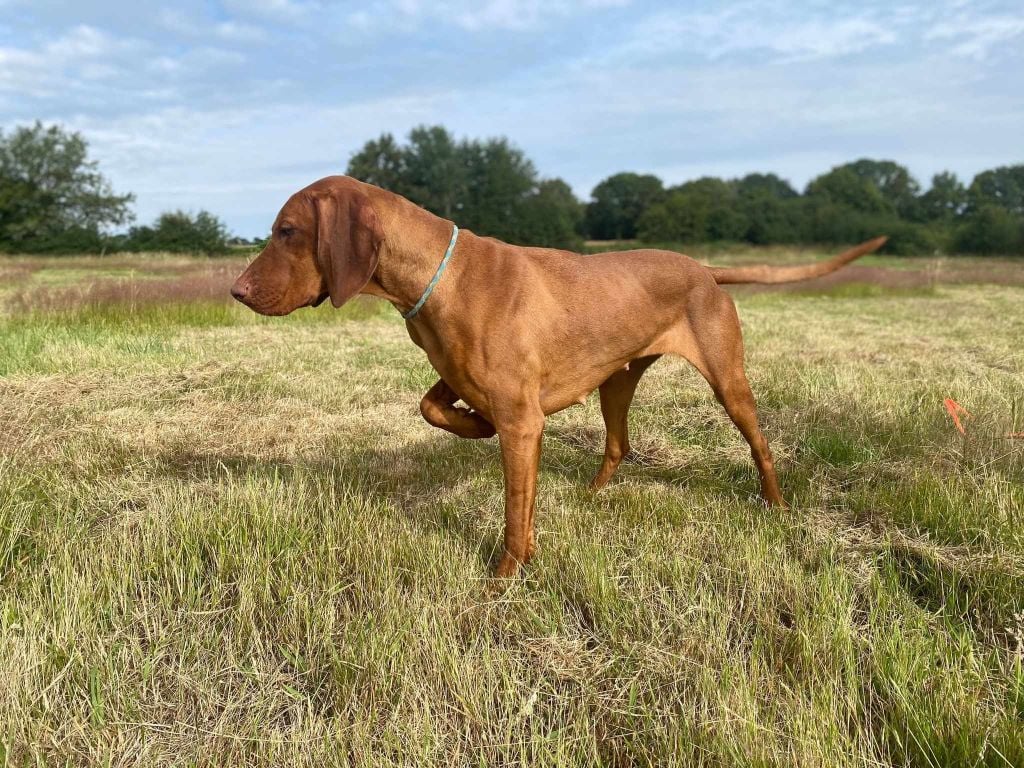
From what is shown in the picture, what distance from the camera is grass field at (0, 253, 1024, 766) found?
74.4 inches

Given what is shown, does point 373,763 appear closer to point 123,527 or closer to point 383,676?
point 383,676

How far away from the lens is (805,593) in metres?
2.49

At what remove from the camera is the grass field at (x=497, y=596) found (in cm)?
189

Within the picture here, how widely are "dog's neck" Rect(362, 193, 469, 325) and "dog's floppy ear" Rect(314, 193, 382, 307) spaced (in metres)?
0.08

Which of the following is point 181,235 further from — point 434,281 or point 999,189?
point 999,189

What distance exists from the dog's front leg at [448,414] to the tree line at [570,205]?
5.56 metres

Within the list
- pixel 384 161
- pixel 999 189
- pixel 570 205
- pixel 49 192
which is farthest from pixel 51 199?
pixel 999 189

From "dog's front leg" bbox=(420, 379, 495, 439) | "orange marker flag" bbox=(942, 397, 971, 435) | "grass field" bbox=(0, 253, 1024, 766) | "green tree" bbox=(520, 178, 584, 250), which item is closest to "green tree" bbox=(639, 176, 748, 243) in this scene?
"green tree" bbox=(520, 178, 584, 250)

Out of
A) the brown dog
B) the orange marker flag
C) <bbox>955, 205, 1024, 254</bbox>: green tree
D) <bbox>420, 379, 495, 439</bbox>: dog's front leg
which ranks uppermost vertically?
<bbox>955, 205, 1024, 254</bbox>: green tree

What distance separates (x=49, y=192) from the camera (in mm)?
48844

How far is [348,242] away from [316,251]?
167 mm

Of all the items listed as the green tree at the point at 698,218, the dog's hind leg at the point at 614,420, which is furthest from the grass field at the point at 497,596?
the green tree at the point at 698,218

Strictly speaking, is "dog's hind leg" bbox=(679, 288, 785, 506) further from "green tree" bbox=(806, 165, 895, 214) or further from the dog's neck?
"green tree" bbox=(806, 165, 895, 214)

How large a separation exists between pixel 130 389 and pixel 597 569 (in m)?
4.76
